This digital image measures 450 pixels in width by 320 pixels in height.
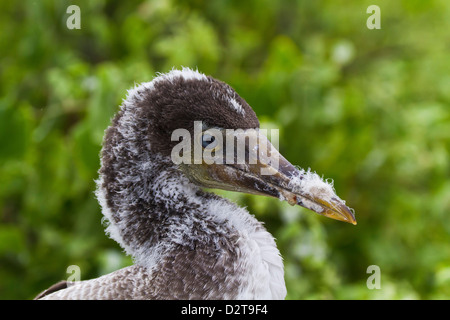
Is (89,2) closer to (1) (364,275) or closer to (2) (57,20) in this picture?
(2) (57,20)

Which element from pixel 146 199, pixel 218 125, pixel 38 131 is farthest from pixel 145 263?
pixel 38 131

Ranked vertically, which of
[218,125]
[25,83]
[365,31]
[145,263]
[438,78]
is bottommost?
[145,263]

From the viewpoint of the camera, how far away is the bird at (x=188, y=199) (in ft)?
4.70

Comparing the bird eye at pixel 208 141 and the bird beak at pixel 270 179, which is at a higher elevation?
the bird eye at pixel 208 141

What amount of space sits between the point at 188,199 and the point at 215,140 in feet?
0.52

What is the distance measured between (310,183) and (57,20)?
2.42 metres

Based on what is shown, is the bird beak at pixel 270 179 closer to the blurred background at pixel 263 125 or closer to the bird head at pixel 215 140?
the bird head at pixel 215 140

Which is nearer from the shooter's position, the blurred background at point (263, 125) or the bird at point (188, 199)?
the bird at point (188, 199)

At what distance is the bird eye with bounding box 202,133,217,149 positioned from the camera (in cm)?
150

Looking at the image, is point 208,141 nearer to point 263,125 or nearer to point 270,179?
point 270,179

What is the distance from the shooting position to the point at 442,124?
3246 millimetres

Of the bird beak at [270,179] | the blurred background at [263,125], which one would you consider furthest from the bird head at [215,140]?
the blurred background at [263,125]

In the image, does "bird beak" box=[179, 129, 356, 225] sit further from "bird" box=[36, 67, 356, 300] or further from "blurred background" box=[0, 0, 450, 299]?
"blurred background" box=[0, 0, 450, 299]

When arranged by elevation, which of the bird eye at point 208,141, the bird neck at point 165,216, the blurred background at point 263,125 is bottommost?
the bird neck at point 165,216
